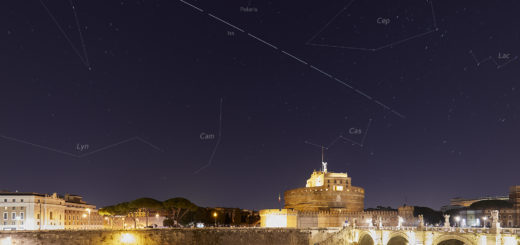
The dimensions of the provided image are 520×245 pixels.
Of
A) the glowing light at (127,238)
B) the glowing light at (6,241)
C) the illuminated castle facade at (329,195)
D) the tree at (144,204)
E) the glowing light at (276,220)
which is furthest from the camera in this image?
the illuminated castle facade at (329,195)

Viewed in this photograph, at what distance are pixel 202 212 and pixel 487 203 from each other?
3454 inches

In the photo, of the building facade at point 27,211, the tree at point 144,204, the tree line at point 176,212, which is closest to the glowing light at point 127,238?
the tree line at point 176,212

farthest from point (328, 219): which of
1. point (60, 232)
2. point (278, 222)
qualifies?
point (60, 232)

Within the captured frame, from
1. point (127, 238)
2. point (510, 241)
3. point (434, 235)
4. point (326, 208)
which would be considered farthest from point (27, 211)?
point (510, 241)

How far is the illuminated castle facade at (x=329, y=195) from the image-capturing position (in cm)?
12212

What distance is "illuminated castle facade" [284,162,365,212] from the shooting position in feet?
401

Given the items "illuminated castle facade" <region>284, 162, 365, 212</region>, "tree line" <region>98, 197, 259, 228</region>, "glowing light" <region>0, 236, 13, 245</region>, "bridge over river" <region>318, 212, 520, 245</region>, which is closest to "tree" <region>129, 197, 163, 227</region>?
"tree line" <region>98, 197, 259, 228</region>

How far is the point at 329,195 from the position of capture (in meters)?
122

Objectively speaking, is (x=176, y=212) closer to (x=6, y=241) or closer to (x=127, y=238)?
(x=127, y=238)

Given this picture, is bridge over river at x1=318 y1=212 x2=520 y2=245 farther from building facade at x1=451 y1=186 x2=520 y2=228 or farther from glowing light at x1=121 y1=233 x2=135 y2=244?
building facade at x1=451 y1=186 x2=520 y2=228

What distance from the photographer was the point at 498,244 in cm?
4428

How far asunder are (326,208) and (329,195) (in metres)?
3.45

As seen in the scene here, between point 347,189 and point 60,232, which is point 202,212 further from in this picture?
point 60,232

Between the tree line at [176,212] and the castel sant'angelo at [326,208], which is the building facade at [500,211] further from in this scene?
the tree line at [176,212]
